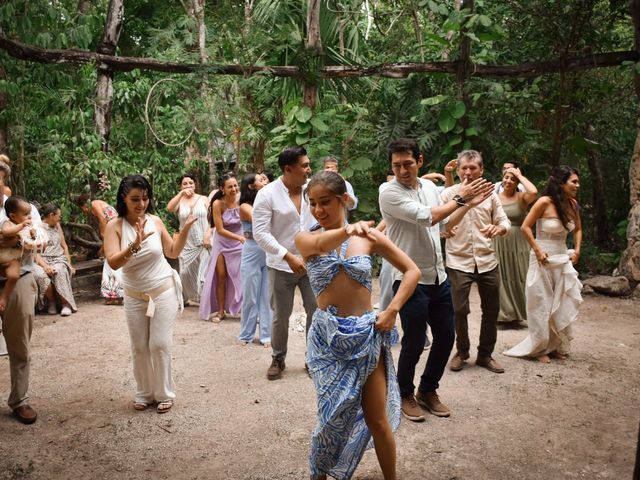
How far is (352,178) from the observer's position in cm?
1066

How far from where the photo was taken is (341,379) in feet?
9.93

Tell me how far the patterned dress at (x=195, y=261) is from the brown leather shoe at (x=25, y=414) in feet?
12.3

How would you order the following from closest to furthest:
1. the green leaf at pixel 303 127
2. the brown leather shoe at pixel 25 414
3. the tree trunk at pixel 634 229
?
the brown leather shoe at pixel 25 414 < the tree trunk at pixel 634 229 < the green leaf at pixel 303 127

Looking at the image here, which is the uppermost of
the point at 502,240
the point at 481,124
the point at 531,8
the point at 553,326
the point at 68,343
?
the point at 531,8

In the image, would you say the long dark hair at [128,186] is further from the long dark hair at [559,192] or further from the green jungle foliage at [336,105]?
the green jungle foliage at [336,105]

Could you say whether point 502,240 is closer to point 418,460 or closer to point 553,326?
point 553,326

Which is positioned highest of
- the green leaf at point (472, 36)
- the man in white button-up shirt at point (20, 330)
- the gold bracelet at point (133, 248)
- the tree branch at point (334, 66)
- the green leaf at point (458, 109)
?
the green leaf at point (472, 36)

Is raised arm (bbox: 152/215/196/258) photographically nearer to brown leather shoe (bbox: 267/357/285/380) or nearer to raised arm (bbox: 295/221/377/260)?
brown leather shoe (bbox: 267/357/285/380)

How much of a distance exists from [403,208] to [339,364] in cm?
127

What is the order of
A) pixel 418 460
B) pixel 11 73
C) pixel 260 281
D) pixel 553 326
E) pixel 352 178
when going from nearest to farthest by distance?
pixel 418 460 < pixel 553 326 < pixel 260 281 < pixel 11 73 < pixel 352 178

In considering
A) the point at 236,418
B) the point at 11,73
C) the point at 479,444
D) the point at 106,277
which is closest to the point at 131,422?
the point at 236,418

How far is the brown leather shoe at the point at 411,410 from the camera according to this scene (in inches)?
165

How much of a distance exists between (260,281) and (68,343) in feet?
7.04

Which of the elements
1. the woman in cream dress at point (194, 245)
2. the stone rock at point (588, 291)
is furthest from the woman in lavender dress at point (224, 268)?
the stone rock at point (588, 291)
